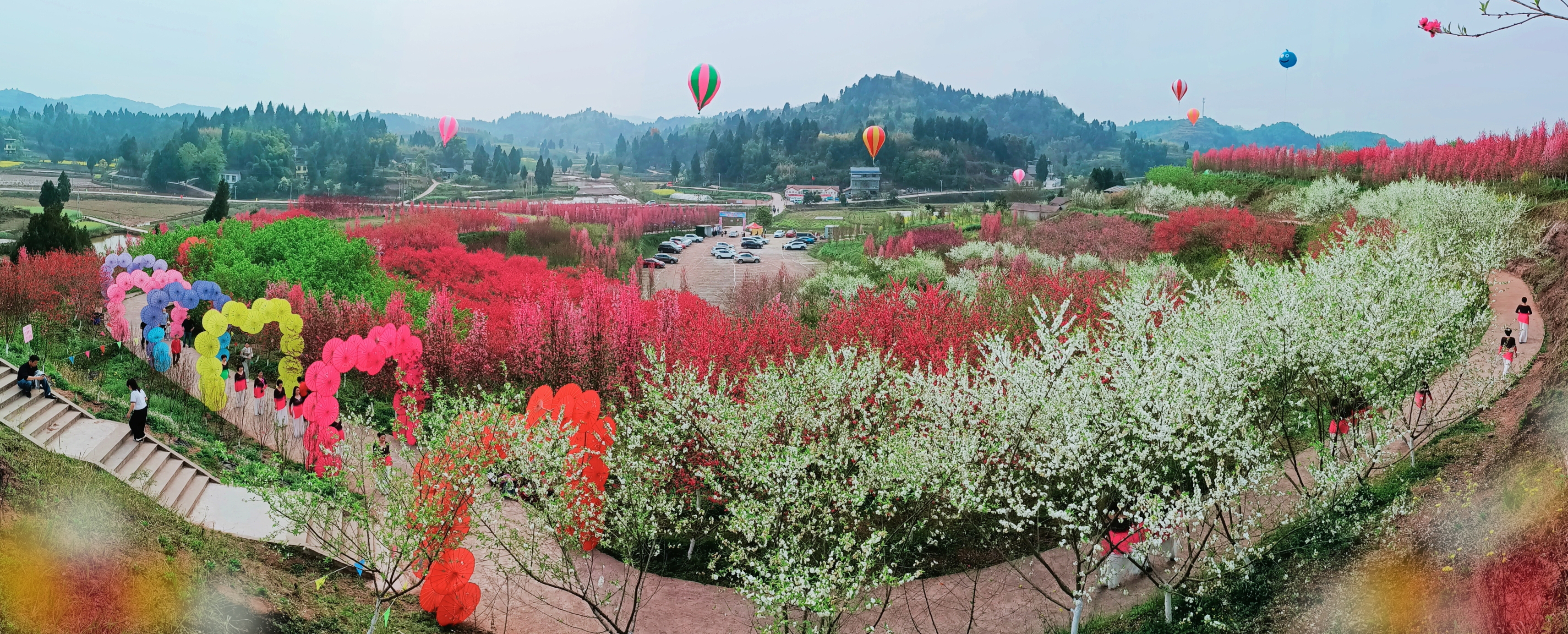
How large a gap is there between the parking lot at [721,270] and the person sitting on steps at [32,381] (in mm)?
19415

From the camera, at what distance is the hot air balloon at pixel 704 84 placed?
52.3 m

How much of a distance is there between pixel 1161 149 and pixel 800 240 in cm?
15441

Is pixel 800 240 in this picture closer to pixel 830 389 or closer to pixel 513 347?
pixel 513 347

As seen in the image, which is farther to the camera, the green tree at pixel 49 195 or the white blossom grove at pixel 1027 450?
the green tree at pixel 49 195

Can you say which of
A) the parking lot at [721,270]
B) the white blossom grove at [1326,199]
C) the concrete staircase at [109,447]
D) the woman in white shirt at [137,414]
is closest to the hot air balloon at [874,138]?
the parking lot at [721,270]

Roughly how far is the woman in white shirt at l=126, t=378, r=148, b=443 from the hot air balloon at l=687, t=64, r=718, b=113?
3834 centimetres

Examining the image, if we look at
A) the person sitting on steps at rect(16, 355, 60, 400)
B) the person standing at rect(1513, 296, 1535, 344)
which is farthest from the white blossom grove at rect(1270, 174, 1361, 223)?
the person sitting on steps at rect(16, 355, 60, 400)

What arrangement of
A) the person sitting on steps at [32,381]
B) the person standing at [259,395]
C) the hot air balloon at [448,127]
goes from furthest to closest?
the hot air balloon at [448,127]
the person standing at [259,395]
the person sitting on steps at [32,381]

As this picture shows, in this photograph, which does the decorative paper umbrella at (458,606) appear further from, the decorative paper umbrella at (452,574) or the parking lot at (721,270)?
the parking lot at (721,270)

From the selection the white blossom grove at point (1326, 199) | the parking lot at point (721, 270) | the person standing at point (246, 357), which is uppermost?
the white blossom grove at point (1326, 199)

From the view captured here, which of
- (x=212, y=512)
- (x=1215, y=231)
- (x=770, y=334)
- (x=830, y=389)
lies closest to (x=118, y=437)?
(x=212, y=512)

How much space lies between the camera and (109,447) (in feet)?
52.1

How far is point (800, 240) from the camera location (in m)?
69.6

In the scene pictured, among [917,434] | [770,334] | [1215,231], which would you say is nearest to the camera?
[917,434]
